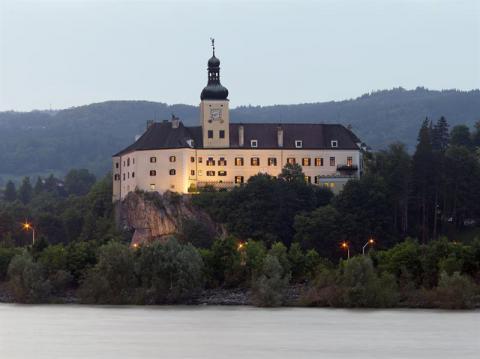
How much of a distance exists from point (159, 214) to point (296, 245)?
33410 millimetres

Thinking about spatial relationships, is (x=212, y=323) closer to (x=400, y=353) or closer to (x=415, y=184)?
(x=400, y=353)

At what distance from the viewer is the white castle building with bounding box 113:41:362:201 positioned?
16000cm

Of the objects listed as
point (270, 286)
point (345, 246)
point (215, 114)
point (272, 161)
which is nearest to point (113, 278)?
point (270, 286)

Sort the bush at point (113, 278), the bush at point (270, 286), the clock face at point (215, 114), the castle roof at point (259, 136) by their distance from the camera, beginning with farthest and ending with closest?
the clock face at point (215, 114) < the castle roof at point (259, 136) < the bush at point (113, 278) < the bush at point (270, 286)

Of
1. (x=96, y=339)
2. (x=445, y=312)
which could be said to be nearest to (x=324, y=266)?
(x=445, y=312)

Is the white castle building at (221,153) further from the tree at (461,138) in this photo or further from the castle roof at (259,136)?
the tree at (461,138)

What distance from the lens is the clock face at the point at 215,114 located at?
166 m

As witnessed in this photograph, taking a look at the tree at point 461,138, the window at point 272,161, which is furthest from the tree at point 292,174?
the tree at point 461,138

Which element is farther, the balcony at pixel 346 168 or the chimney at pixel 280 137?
the chimney at pixel 280 137

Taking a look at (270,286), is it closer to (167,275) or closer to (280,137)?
(167,275)

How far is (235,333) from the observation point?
90.5 m

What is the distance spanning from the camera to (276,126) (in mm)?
168375

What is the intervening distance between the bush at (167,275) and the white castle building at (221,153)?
43497 mm

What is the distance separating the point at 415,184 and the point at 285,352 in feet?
251
